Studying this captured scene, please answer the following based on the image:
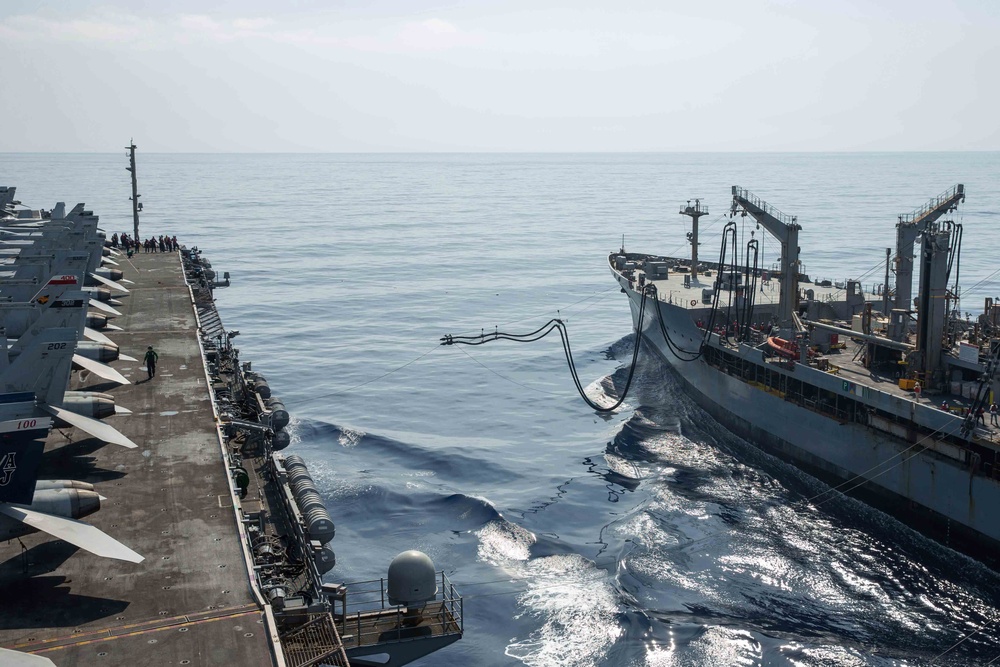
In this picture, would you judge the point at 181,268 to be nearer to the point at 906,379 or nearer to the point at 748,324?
the point at 748,324

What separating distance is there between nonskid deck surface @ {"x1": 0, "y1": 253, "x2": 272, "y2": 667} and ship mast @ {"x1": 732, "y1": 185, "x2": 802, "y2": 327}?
109 ft

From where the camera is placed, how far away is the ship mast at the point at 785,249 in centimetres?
5188

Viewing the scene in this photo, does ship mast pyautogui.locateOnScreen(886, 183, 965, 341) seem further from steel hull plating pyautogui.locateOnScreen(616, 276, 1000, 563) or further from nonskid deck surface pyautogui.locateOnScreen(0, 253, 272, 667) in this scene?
nonskid deck surface pyautogui.locateOnScreen(0, 253, 272, 667)

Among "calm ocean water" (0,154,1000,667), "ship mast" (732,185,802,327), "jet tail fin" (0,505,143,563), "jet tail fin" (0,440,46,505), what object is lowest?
"calm ocean water" (0,154,1000,667)

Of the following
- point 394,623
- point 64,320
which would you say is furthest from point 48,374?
point 394,623

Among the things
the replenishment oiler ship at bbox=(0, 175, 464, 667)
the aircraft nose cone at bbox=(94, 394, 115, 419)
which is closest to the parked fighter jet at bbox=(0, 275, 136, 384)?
the replenishment oiler ship at bbox=(0, 175, 464, 667)

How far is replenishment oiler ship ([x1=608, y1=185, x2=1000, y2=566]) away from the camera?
36656 mm

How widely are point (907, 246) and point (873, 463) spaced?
13.0m

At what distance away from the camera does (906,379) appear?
134 ft

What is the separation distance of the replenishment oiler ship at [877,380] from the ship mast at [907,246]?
0.08 meters

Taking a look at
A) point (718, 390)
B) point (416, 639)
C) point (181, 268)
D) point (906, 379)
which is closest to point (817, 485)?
point (906, 379)

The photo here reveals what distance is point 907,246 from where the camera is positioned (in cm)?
4728

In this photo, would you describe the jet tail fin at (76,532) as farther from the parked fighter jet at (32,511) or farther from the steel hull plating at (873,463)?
the steel hull plating at (873,463)

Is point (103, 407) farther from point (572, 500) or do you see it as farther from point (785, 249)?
point (785, 249)
